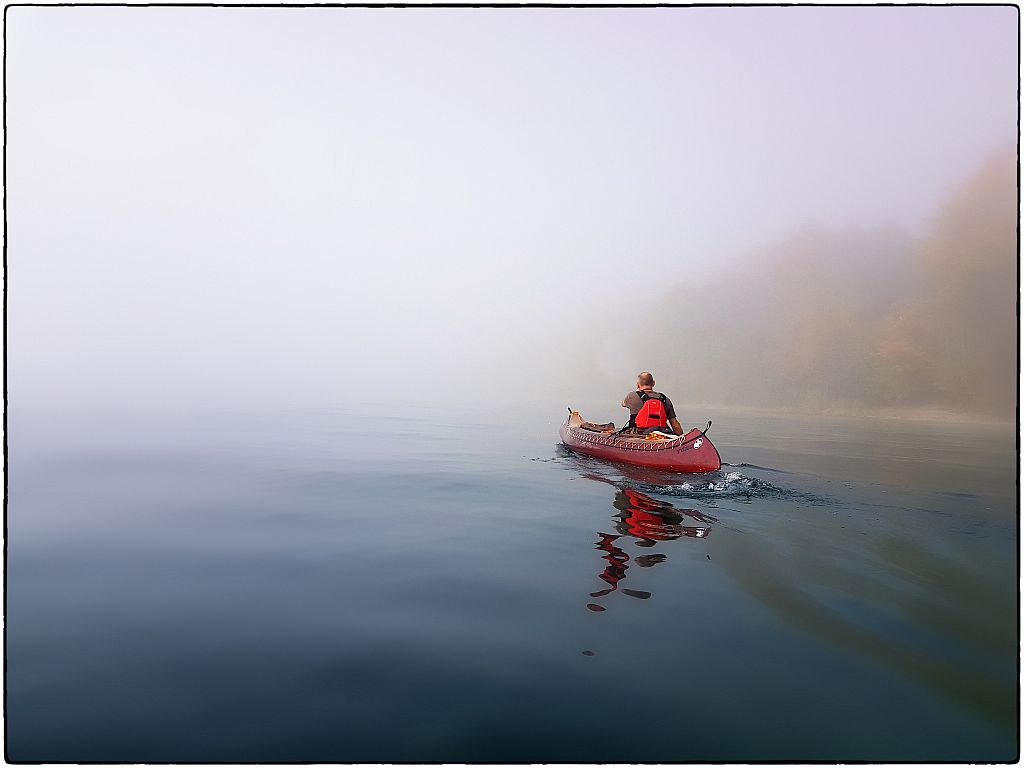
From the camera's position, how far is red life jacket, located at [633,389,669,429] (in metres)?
13.2

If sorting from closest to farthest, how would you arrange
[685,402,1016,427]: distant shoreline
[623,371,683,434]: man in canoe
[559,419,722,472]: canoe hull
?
[559,419,722,472]: canoe hull < [623,371,683,434]: man in canoe < [685,402,1016,427]: distant shoreline

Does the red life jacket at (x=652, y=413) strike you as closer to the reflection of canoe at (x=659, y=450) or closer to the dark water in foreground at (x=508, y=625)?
the reflection of canoe at (x=659, y=450)

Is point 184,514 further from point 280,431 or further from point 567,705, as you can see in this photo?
point 280,431

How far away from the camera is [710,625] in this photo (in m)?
4.80

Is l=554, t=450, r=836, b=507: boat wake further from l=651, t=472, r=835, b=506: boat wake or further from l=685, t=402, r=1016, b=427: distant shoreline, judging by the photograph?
l=685, t=402, r=1016, b=427: distant shoreline

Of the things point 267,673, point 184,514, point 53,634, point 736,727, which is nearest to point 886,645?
point 736,727

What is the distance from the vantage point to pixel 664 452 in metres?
12.1

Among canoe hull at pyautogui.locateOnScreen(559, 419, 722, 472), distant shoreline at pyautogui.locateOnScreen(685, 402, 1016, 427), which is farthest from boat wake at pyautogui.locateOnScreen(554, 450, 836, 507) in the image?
distant shoreline at pyautogui.locateOnScreen(685, 402, 1016, 427)

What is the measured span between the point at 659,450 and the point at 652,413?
129 centimetres

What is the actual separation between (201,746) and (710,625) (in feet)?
12.4

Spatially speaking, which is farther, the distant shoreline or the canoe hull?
the distant shoreline

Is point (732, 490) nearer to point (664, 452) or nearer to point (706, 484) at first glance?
A: point (706, 484)

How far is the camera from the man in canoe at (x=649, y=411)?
13.2 meters

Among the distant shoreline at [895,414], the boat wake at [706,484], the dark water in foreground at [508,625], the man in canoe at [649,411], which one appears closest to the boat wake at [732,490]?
the boat wake at [706,484]
